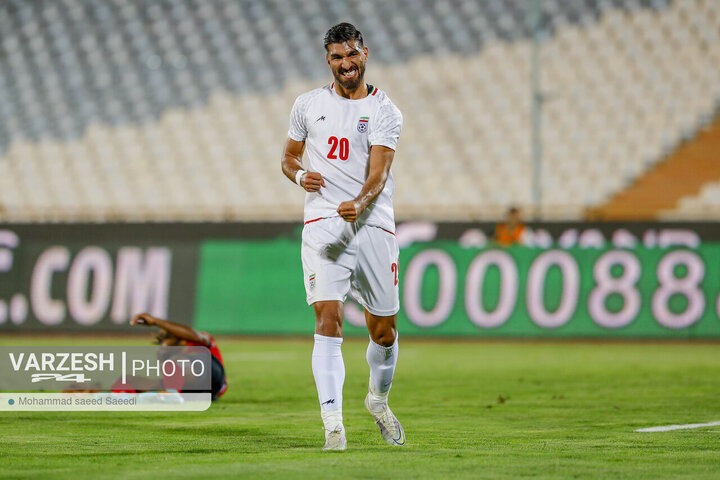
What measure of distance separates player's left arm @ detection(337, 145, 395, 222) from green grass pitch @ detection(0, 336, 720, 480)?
1204 millimetres

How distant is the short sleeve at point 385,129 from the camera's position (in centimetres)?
605

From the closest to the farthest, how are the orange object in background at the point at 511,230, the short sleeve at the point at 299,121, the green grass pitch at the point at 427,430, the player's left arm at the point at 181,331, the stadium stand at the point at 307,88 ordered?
1. the green grass pitch at the point at 427,430
2. the short sleeve at the point at 299,121
3. the player's left arm at the point at 181,331
4. the orange object in background at the point at 511,230
5. the stadium stand at the point at 307,88

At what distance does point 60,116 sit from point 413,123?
23.5 ft

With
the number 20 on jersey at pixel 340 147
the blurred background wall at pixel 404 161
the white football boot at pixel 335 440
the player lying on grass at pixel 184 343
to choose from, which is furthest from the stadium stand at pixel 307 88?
the white football boot at pixel 335 440

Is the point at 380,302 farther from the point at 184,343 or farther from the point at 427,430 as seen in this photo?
the point at 184,343

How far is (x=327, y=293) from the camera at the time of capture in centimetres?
596

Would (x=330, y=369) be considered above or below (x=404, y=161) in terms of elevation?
below

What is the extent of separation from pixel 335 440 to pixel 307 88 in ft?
58.2

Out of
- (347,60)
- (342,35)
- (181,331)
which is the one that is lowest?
(181,331)

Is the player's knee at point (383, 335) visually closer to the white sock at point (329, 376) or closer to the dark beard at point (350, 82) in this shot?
the white sock at point (329, 376)

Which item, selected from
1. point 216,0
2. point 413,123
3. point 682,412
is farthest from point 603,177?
point 682,412

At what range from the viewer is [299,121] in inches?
244

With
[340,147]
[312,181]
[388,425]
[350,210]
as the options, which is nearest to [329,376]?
[388,425]

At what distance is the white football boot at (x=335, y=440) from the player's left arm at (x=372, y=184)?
1.07 meters
